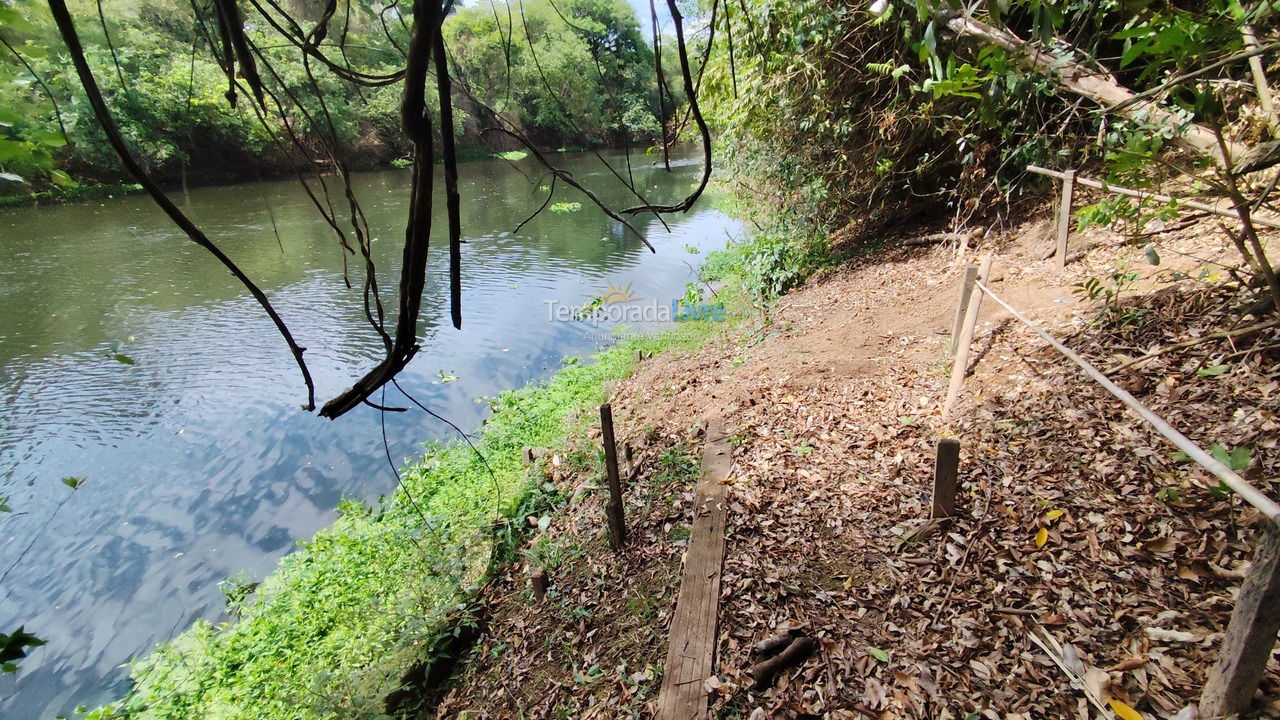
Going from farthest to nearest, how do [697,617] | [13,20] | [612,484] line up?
[612,484] → [697,617] → [13,20]

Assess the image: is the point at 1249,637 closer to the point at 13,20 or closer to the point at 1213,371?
the point at 1213,371

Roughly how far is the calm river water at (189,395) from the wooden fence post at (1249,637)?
179 centimetres

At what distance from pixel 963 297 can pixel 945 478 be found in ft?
6.98

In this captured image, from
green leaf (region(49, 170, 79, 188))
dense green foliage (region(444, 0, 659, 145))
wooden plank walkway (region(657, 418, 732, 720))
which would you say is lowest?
wooden plank walkway (region(657, 418, 732, 720))

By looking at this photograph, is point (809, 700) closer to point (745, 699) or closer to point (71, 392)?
point (745, 699)

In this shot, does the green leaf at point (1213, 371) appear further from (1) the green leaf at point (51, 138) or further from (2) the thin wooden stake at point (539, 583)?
(1) the green leaf at point (51, 138)

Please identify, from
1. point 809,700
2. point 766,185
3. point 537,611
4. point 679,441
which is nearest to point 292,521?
point 537,611

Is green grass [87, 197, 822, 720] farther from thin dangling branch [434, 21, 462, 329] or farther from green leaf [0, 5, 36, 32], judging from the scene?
thin dangling branch [434, 21, 462, 329]

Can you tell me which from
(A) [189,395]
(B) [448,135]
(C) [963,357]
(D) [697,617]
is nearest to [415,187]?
(B) [448,135]

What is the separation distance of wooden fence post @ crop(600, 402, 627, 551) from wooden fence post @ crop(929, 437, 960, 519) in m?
1.68

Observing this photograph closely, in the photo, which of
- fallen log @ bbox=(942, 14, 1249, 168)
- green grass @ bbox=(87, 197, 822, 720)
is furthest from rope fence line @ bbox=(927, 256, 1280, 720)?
green grass @ bbox=(87, 197, 822, 720)

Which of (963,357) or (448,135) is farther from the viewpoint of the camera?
(963,357)

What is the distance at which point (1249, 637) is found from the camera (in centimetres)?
135

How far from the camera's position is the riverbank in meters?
2.08
